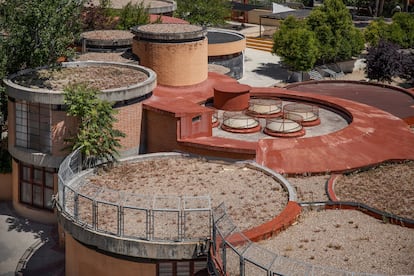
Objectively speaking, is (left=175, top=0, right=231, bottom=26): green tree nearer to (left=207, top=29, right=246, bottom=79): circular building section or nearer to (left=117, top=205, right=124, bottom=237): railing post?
(left=207, top=29, right=246, bottom=79): circular building section

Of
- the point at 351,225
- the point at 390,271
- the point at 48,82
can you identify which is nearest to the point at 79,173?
the point at 48,82

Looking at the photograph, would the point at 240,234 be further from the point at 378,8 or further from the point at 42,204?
the point at 378,8

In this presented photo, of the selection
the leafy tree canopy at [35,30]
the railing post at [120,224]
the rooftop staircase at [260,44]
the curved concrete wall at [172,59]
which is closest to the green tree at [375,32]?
the rooftop staircase at [260,44]

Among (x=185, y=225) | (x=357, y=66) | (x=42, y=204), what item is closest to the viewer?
(x=185, y=225)

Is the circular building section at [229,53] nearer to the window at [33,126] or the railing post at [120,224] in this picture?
the window at [33,126]

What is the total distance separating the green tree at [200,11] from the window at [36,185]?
44238 millimetres

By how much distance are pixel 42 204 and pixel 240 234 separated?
49.7 ft

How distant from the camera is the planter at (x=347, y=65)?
73.7 m

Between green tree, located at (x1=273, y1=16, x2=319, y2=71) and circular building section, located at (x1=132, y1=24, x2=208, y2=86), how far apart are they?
75.8 ft

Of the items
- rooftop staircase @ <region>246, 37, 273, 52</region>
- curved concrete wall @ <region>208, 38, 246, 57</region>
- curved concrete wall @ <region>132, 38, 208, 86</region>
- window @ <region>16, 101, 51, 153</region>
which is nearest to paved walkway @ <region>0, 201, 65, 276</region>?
window @ <region>16, 101, 51, 153</region>

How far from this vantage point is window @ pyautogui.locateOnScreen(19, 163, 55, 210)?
119ft

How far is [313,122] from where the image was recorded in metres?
41.7

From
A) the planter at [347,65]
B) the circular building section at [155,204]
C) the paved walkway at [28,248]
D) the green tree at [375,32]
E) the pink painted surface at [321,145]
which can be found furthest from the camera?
the green tree at [375,32]

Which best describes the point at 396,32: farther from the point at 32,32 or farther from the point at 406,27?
the point at 32,32
